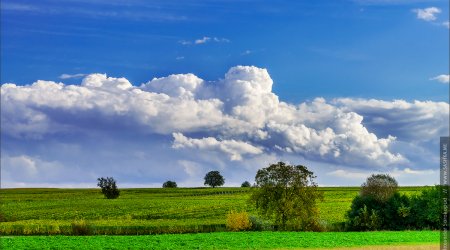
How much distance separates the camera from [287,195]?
6569cm

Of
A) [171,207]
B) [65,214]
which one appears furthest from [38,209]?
[171,207]

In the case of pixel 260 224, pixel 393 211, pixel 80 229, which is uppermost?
pixel 393 211

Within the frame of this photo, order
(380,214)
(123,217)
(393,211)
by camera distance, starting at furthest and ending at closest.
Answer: (123,217), (393,211), (380,214)

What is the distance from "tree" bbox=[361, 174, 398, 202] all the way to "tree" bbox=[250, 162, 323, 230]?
34.4ft

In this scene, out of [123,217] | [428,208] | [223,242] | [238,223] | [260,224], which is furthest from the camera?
[123,217]

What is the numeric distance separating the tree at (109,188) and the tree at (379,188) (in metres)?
76.3

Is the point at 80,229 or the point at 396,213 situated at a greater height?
the point at 396,213

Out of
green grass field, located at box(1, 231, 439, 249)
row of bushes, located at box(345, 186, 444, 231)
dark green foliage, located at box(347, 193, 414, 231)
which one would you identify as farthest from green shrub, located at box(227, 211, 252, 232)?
dark green foliage, located at box(347, 193, 414, 231)

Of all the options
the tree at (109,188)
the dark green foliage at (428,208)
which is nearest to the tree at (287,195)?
the dark green foliage at (428,208)

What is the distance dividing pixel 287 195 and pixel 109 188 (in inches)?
3257

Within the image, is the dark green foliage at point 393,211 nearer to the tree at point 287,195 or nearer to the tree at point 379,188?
the tree at point 379,188

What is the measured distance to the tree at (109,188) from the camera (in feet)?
462

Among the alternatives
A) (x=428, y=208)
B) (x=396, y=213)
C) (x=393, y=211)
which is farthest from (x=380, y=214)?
(x=428, y=208)

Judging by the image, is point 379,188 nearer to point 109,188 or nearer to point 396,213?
point 396,213
